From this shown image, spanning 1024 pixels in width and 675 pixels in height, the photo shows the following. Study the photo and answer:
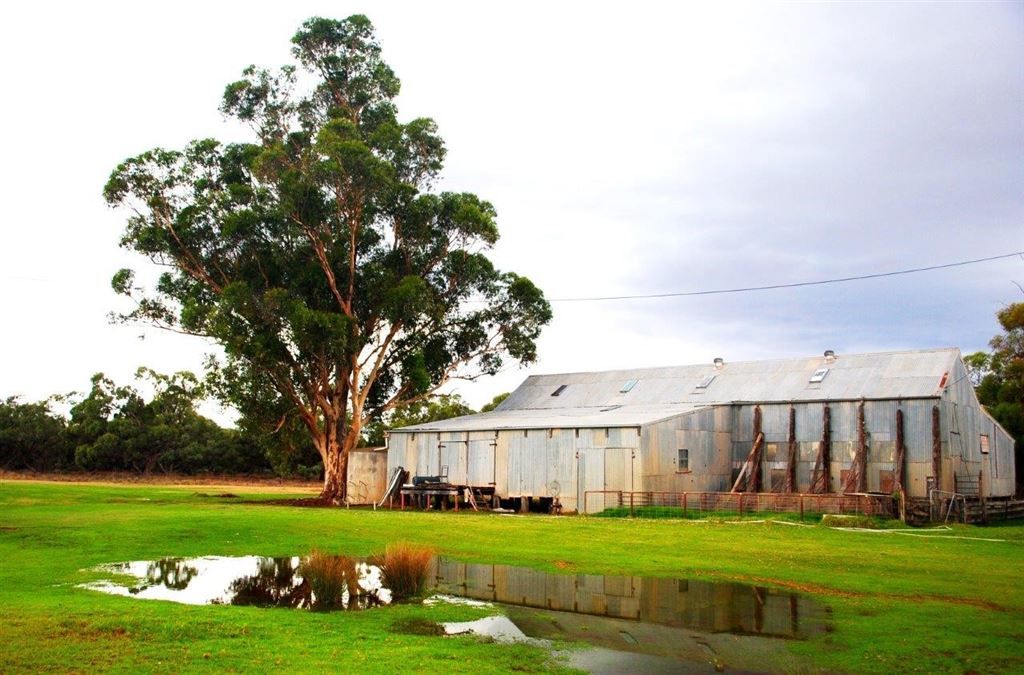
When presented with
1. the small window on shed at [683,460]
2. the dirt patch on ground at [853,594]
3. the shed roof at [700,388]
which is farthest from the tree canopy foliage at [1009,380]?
the dirt patch on ground at [853,594]

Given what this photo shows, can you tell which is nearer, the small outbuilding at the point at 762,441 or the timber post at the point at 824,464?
the small outbuilding at the point at 762,441

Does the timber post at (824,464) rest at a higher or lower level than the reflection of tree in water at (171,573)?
higher

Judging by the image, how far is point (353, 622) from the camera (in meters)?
14.2

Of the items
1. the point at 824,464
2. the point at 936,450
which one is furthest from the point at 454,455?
the point at 936,450

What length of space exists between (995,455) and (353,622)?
44031mm

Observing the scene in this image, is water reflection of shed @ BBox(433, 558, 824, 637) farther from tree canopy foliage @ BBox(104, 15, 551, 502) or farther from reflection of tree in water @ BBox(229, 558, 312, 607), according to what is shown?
tree canopy foliage @ BBox(104, 15, 551, 502)

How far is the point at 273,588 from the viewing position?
18.0 m

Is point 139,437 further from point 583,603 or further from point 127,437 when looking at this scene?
point 583,603

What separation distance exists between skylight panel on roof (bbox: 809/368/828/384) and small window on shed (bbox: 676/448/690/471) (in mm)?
7943

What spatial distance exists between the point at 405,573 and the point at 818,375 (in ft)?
118

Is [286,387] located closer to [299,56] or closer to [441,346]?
[441,346]

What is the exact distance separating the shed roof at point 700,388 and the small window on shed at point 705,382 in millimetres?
75

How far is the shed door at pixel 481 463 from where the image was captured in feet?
156

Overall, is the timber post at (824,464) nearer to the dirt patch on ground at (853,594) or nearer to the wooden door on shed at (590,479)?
the wooden door on shed at (590,479)
